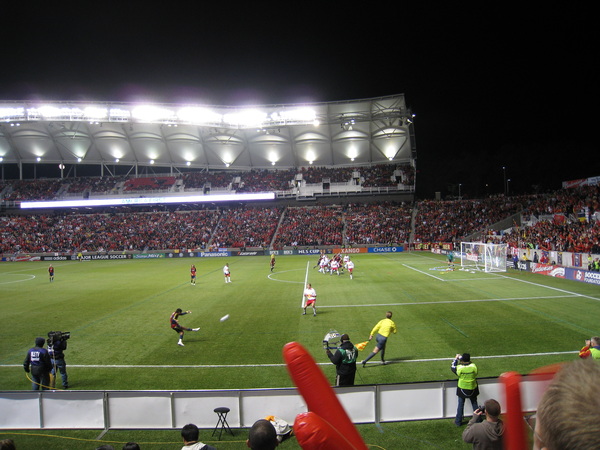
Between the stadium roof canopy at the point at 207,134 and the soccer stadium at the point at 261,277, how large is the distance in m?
0.32

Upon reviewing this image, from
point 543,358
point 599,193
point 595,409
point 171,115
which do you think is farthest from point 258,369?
point 171,115

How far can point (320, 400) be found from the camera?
1.71m

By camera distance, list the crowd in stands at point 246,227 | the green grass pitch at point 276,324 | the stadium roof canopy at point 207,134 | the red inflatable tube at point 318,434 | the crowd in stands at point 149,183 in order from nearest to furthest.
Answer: the red inflatable tube at point 318,434 < the green grass pitch at point 276,324 < the stadium roof canopy at point 207,134 < the crowd in stands at point 246,227 < the crowd in stands at point 149,183

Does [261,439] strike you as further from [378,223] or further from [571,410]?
[378,223]

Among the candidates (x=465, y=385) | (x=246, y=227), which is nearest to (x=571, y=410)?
(x=465, y=385)

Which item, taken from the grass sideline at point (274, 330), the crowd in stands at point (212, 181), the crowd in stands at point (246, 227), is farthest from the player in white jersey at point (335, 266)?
the crowd in stands at point (212, 181)

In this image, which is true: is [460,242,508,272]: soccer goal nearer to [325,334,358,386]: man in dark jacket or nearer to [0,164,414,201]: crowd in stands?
[325,334,358,386]: man in dark jacket

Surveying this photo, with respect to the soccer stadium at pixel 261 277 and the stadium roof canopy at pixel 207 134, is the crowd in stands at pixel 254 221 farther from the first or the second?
the stadium roof canopy at pixel 207 134

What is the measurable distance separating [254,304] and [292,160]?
5065 cm

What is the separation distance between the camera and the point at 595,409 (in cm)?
104

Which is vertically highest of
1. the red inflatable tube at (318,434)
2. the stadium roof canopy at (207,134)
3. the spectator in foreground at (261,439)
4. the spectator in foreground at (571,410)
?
the stadium roof canopy at (207,134)

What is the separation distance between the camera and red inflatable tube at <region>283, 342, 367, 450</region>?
1570mm

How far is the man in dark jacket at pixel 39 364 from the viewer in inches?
391

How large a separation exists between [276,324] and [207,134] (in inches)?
2016
